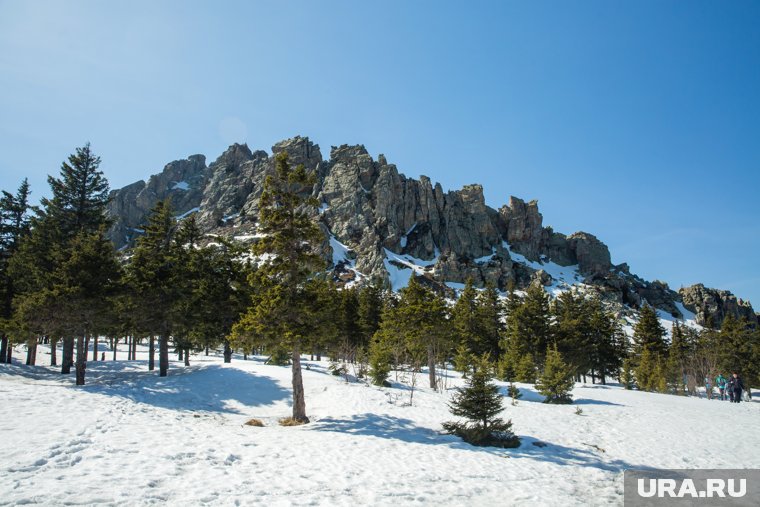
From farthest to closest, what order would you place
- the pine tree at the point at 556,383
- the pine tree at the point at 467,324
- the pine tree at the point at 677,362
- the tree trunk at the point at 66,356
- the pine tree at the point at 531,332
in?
the pine tree at the point at 467,324
the pine tree at the point at 531,332
the pine tree at the point at 677,362
the tree trunk at the point at 66,356
the pine tree at the point at 556,383

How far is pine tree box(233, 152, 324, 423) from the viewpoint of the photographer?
16500 mm

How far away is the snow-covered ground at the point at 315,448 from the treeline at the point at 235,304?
336cm

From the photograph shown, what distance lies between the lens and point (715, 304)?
454ft

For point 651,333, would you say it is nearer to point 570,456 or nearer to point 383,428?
point 570,456

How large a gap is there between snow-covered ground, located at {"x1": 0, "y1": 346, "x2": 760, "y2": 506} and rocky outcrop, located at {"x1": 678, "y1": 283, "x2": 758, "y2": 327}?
14665 centimetres

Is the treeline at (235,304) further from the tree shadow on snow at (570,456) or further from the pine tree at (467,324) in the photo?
the tree shadow on snow at (570,456)

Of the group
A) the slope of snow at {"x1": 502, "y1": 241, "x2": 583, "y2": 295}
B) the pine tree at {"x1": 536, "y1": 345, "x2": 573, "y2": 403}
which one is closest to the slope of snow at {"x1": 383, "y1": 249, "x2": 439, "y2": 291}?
the slope of snow at {"x1": 502, "y1": 241, "x2": 583, "y2": 295}

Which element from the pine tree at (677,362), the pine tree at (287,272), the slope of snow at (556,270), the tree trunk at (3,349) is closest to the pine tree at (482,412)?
the pine tree at (287,272)

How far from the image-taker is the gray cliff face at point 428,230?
454ft

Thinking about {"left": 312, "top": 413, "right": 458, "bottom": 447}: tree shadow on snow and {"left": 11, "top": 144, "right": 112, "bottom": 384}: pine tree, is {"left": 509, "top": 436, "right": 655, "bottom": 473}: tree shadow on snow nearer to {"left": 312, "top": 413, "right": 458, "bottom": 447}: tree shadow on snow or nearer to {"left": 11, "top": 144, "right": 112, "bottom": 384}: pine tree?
{"left": 312, "top": 413, "right": 458, "bottom": 447}: tree shadow on snow

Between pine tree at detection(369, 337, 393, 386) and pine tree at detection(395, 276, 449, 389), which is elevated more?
pine tree at detection(395, 276, 449, 389)

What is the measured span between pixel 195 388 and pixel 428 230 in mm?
134758

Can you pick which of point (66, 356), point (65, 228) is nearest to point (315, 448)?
point (66, 356)

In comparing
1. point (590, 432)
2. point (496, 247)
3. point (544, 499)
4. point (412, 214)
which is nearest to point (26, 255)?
point (544, 499)
